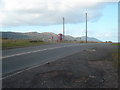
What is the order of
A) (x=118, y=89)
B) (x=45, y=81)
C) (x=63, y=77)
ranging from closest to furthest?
(x=118, y=89) < (x=45, y=81) < (x=63, y=77)

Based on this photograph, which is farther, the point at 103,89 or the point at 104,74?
the point at 104,74

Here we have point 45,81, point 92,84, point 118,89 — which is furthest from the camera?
point 45,81

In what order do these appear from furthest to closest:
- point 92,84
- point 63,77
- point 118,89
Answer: point 63,77, point 92,84, point 118,89

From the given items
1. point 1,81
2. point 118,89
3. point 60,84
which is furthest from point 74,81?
point 1,81

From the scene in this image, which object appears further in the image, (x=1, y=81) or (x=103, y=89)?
(x=1, y=81)

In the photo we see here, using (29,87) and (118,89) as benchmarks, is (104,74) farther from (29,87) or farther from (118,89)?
(29,87)

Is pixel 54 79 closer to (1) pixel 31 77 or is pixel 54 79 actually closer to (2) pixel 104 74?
(1) pixel 31 77

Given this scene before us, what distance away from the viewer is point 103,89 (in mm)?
5926

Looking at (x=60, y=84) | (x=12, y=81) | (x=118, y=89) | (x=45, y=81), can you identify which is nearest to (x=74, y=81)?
(x=60, y=84)

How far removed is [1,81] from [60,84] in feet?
8.30

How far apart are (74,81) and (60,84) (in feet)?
2.14

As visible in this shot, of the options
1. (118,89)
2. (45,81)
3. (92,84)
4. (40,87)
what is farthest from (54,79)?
(118,89)

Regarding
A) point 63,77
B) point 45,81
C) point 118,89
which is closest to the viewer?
point 118,89

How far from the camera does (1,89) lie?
6.11m
